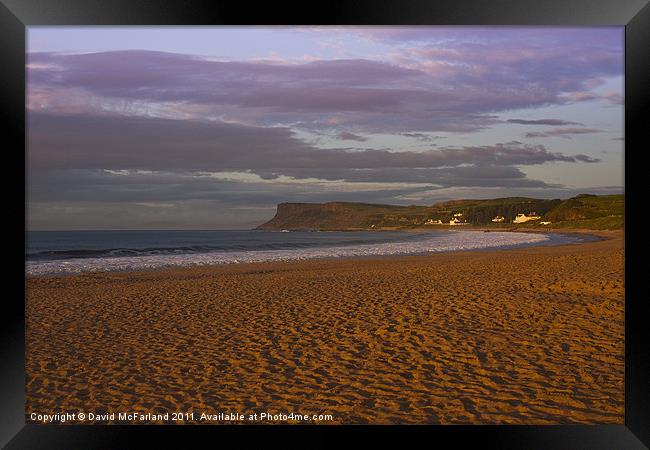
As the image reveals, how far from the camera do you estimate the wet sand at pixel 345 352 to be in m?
5.34

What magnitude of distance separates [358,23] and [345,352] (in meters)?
4.75

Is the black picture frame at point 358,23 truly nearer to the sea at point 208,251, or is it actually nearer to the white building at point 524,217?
the sea at point 208,251

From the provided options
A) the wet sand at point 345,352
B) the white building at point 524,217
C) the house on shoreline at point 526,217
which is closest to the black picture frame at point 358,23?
the wet sand at point 345,352

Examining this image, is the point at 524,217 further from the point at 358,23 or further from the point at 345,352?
the point at 358,23

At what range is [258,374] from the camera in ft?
20.6

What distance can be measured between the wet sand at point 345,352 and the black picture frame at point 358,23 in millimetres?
681

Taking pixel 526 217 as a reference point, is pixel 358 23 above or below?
above

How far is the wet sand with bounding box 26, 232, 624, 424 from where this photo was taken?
534 cm

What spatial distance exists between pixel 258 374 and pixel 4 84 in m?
4.44

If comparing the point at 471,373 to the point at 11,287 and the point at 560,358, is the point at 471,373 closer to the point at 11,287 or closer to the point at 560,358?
the point at 560,358

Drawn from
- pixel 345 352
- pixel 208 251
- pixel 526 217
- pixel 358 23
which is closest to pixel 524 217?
pixel 526 217

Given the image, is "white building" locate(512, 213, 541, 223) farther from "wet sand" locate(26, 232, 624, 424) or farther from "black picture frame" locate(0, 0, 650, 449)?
"black picture frame" locate(0, 0, 650, 449)

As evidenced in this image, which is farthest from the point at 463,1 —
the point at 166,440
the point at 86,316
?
the point at 86,316

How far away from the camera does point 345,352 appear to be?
7.20 metres
